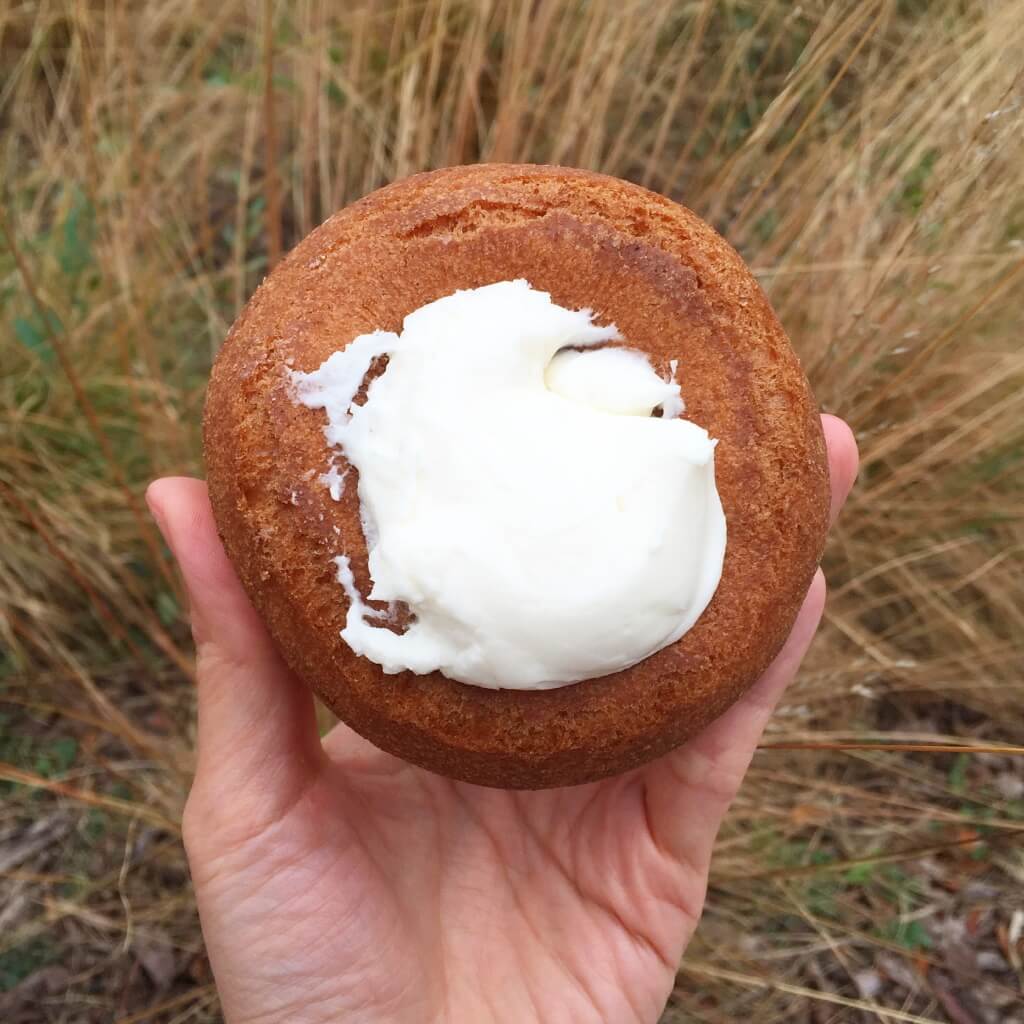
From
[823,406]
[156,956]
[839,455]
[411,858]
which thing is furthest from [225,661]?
[823,406]

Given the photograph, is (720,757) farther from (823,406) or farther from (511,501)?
(823,406)

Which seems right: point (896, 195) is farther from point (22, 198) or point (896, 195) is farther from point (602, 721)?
point (22, 198)

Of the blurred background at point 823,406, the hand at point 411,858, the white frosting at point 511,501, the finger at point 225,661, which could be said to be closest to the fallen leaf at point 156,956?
the blurred background at point 823,406

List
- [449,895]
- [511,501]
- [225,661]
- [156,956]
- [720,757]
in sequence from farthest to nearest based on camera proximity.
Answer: [156,956]
[449,895]
[720,757]
[225,661]
[511,501]

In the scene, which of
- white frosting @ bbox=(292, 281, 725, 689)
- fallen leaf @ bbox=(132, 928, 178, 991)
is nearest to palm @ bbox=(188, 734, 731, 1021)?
white frosting @ bbox=(292, 281, 725, 689)

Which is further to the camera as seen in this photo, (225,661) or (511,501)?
(225,661)

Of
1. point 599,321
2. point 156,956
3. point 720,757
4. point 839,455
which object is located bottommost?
point 156,956

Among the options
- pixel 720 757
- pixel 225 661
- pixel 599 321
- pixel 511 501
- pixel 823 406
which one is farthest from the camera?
pixel 823 406

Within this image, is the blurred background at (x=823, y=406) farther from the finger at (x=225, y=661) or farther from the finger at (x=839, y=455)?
the finger at (x=225, y=661)
